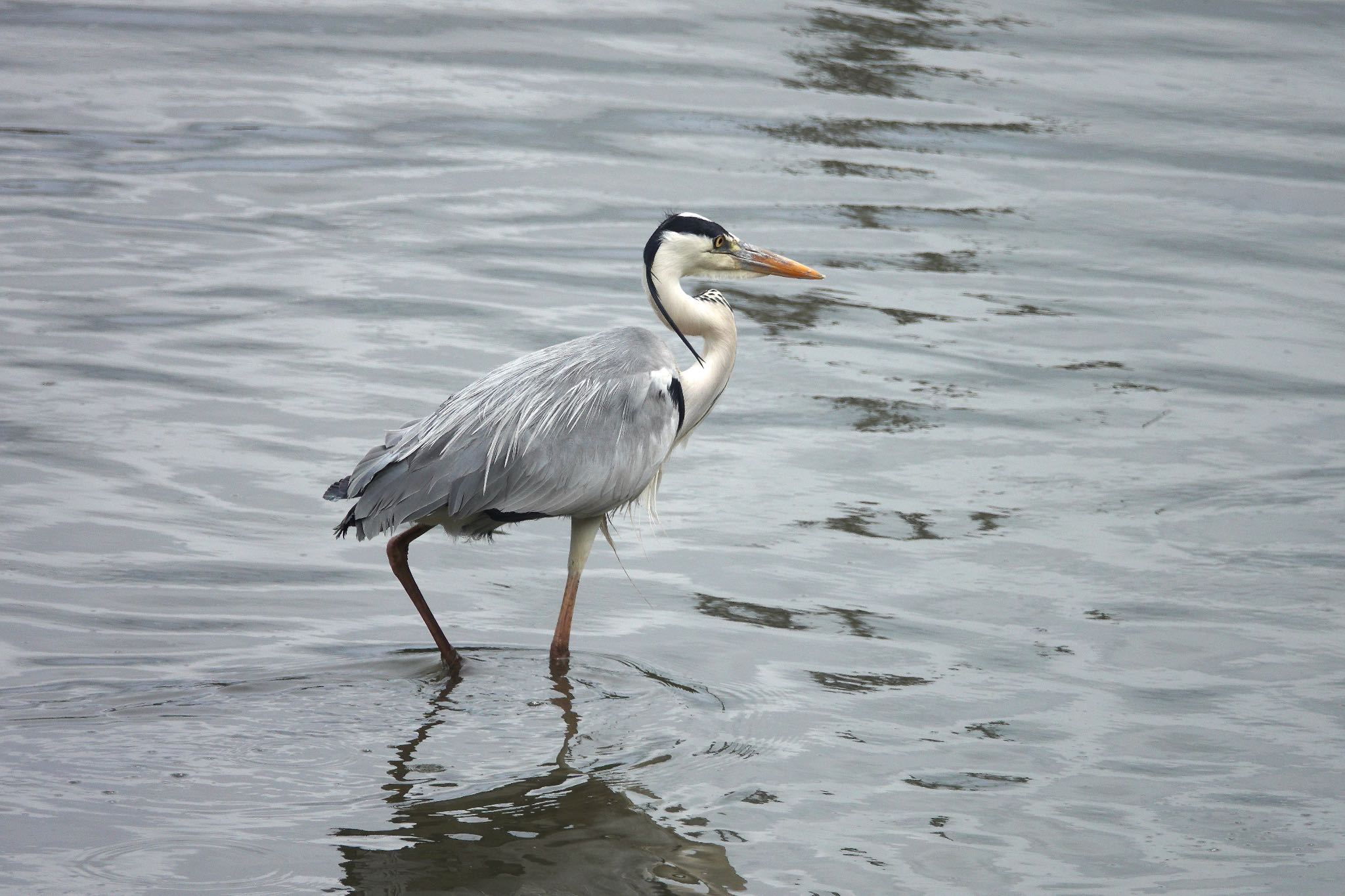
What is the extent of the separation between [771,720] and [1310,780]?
2082 mm

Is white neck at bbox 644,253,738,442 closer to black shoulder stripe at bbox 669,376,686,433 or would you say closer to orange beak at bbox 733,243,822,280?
black shoulder stripe at bbox 669,376,686,433

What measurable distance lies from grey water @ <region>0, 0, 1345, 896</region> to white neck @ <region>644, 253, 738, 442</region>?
1012mm

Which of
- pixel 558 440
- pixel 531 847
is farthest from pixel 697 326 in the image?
pixel 531 847

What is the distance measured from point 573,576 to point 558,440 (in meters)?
0.60

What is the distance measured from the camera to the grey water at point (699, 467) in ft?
17.3

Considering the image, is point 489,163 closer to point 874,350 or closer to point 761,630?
point 874,350

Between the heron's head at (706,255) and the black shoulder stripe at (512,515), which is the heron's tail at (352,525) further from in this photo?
the heron's head at (706,255)

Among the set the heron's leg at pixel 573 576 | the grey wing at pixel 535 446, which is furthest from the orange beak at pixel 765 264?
the heron's leg at pixel 573 576

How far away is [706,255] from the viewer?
280 inches

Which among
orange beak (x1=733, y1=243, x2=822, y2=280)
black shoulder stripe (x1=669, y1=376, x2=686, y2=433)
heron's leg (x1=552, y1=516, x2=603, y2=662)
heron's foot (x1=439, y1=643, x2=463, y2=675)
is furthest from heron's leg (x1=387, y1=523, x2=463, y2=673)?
orange beak (x1=733, y1=243, x2=822, y2=280)

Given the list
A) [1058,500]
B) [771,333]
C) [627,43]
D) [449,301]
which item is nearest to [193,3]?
[627,43]

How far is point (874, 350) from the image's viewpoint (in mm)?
10938

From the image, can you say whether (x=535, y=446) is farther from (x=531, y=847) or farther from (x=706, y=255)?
(x=531, y=847)

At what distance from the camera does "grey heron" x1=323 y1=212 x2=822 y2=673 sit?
6.21 m
